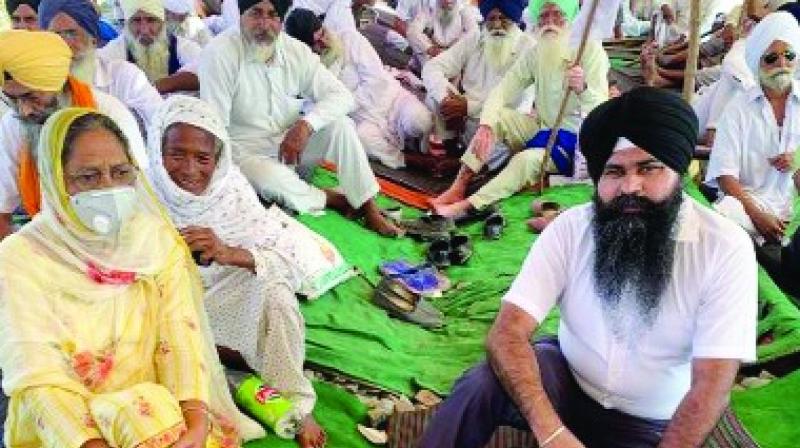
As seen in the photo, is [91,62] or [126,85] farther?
[126,85]

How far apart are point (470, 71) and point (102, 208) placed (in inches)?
180

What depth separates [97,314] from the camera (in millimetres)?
2180

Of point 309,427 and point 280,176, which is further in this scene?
point 280,176

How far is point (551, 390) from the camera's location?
7.80 feet

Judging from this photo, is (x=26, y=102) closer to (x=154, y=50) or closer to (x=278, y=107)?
(x=278, y=107)

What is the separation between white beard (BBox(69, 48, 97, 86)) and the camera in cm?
413

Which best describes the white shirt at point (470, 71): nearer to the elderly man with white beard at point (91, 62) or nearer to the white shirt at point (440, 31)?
the white shirt at point (440, 31)

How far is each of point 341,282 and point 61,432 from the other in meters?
1.94

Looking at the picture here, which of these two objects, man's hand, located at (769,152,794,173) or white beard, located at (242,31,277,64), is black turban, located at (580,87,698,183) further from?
white beard, located at (242,31,277,64)

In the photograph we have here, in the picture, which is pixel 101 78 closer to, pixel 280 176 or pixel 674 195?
pixel 280 176

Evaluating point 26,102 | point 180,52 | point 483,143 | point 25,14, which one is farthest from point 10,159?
point 483,143

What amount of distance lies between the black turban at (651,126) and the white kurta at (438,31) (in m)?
5.26

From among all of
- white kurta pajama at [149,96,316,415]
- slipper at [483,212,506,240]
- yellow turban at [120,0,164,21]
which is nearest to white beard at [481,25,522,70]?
slipper at [483,212,506,240]

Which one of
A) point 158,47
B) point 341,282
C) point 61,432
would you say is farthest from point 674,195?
point 158,47
